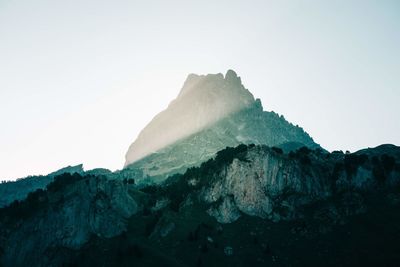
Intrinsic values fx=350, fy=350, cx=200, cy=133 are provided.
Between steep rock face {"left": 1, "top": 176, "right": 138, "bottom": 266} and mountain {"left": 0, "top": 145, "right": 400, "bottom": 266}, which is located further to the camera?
steep rock face {"left": 1, "top": 176, "right": 138, "bottom": 266}

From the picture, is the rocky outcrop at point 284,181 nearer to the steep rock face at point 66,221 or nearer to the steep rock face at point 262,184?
the steep rock face at point 262,184

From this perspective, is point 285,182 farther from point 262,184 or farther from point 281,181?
point 262,184

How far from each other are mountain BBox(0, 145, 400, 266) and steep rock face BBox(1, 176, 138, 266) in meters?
0.50

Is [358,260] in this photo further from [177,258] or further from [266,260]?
[177,258]

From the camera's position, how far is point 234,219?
172 metres

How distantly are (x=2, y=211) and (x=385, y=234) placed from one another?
184 m

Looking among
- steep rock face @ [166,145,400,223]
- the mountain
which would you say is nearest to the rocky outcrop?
→ steep rock face @ [166,145,400,223]

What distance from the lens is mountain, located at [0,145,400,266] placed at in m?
141

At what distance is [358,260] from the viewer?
128 m

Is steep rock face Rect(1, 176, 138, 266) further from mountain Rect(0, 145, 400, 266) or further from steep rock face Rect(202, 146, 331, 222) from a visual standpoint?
steep rock face Rect(202, 146, 331, 222)

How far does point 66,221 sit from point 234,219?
80.7 m

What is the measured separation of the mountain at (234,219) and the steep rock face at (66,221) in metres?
0.50

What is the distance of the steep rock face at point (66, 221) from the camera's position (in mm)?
157250

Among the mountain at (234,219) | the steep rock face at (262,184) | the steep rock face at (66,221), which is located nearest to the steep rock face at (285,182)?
the steep rock face at (262,184)
